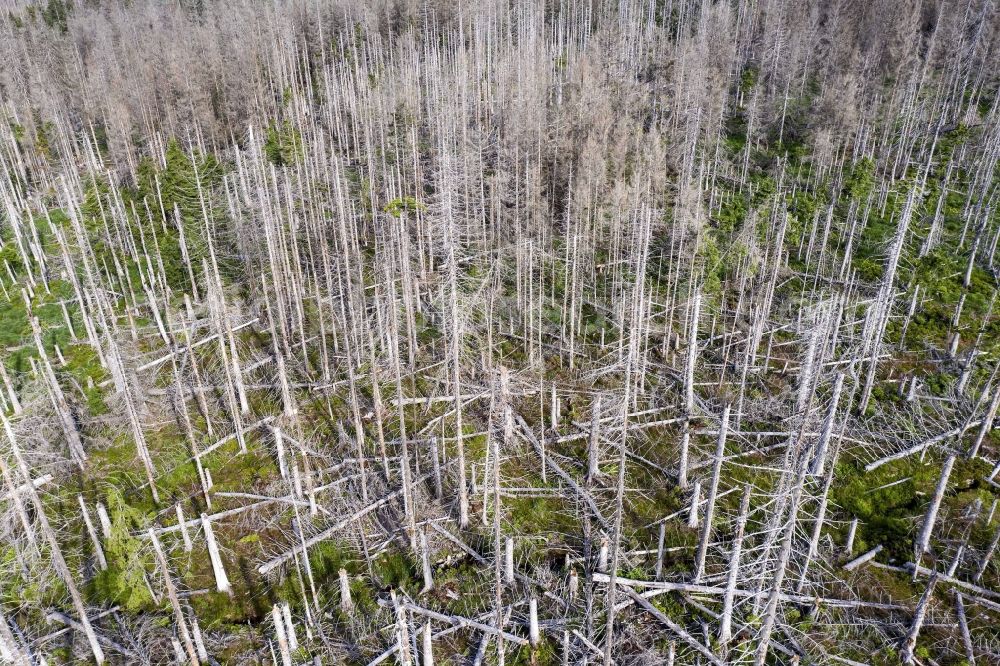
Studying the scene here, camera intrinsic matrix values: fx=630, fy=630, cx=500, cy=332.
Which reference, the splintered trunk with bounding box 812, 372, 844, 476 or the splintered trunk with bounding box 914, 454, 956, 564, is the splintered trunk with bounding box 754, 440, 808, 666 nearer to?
the splintered trunk with bounding box 812, 372, 844, 476

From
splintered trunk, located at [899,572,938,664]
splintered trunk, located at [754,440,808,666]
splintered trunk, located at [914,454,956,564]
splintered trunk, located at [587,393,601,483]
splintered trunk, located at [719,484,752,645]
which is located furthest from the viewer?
splintered trunk, located at [587,393,601,483]

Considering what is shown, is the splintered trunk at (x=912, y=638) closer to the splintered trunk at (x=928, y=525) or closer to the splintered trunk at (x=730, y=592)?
the splintered trunk at (x=928, y=525)

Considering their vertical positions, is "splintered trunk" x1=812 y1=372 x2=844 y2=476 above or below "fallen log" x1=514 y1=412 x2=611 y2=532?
above

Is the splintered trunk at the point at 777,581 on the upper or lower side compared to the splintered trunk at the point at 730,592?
upper

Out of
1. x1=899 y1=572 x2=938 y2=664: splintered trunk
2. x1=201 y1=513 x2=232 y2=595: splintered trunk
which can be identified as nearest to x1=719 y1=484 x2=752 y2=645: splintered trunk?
x1=899 y1=572 x2=938 y2=664: splintered trunk

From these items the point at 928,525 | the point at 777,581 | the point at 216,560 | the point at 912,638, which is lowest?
the point at 912,638

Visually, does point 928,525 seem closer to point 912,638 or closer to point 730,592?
point 912,638

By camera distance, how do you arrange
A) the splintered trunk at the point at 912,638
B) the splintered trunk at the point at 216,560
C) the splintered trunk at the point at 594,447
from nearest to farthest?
the splintered trunk at the point at 912,638 → the splintered trunk at the point at 216,560 → the splintered trunk at the point at 594,447

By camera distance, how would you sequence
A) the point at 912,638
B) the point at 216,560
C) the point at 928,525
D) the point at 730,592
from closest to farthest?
the point at 912,638, the point at 730,592, the point at 216,560, the point at 928,525

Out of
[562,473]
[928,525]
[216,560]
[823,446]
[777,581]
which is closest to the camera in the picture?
[777,581]

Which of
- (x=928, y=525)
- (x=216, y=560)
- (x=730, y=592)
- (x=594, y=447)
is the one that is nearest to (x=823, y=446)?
(x=928, y=525)

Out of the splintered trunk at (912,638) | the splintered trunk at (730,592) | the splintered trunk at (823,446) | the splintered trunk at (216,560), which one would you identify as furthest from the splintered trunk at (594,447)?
the splintered trunk at (216,560)

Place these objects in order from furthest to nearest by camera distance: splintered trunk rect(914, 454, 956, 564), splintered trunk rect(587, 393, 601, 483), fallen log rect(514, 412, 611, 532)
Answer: splintered trunk rect(587, 393, 601, 483) → fallen log rect(514, 412, 611, 532) → splintered trunk rect(914, 454, 956, 564)
